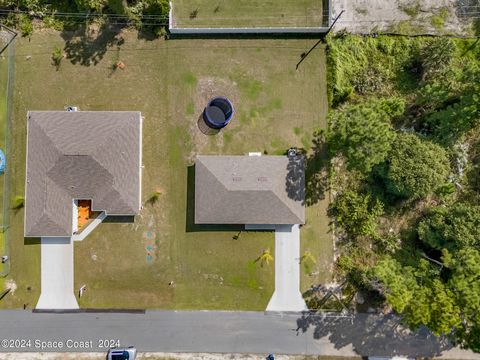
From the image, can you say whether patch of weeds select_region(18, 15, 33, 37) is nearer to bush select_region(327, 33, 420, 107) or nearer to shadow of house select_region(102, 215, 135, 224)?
shadow of house select_region(102, 215, 135, 224)

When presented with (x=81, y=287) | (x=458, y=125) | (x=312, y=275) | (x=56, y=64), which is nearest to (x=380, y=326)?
(x=312, y=275)

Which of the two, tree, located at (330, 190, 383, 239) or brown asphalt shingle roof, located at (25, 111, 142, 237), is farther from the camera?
tree, located at (330, 190, 383, 239)

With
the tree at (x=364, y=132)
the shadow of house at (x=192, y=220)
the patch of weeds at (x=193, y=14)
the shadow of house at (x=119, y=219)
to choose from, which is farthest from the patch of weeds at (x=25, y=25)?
the tree at (x=364, y=132)

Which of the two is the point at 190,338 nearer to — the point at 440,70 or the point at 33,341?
the point at 33,341

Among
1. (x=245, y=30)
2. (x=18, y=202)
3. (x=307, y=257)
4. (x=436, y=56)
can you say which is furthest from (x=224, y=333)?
(x=436, y=56)

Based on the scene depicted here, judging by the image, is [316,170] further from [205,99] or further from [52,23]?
[52,23]

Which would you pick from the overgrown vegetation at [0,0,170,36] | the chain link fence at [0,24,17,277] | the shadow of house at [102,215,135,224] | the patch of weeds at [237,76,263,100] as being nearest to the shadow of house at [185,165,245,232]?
the shadow of house at [102,215,135,224]

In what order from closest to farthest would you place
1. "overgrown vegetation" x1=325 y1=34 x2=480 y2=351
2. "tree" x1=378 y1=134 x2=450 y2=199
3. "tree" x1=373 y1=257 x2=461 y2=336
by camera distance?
"tree" x1=373 y1=257 x2=461 y2=336 < "overgrown vegetation" x1=325 y1=34 x2=480 y2=351 < "tree" x1=378 y1=134 x2=450 y2=199
